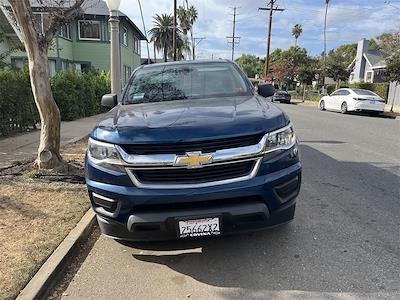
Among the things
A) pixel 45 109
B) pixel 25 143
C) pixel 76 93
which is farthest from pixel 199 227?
pixel 76 93

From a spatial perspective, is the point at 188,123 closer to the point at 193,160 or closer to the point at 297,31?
the point at 193,160

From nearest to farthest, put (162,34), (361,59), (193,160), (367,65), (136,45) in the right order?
(193,160) < (136,45) < (367,65) < (361,59) < (162,34)

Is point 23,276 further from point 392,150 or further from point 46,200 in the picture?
point 392,150

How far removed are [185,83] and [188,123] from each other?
1.72 metres

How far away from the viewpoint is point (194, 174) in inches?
127

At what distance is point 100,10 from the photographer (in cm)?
2634

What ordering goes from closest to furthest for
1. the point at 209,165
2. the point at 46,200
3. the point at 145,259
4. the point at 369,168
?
the point at 209,165, the point at 145,259, the point at 46,200, the point at 369,168

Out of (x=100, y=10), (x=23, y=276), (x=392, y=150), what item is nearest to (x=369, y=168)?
(x=392, y=150)

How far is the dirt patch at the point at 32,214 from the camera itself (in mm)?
3451

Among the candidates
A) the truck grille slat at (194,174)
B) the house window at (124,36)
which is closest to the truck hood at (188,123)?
the truck grille slat at (194,174)

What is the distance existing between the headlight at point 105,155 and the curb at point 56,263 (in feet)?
3.24

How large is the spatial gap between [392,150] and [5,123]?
954 cm

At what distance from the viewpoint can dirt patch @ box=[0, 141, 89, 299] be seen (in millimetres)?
3451

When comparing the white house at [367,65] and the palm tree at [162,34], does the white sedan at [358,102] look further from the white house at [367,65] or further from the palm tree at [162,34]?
the palm tree at [162,34]
